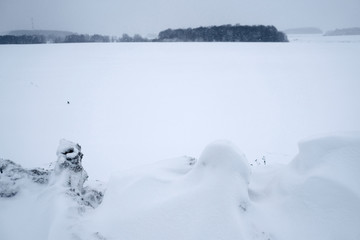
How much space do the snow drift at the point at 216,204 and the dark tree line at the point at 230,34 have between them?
5034 centimetres

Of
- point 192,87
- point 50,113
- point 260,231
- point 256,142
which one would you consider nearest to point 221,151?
point 260,231

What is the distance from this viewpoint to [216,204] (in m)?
2.60

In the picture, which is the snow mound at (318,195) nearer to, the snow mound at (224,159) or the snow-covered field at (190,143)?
the snow-covered field at (190,143)

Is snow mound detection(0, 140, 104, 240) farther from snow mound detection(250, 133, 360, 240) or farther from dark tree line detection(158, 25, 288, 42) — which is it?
dark tree line detection(158, 25, 288, 42)

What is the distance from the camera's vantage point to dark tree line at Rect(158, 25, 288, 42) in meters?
50.9

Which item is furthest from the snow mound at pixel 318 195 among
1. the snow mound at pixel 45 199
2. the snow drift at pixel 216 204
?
the snow mound at pixel 45 199

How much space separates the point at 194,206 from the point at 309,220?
106cm

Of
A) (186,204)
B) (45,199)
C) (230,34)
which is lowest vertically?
(45,199)

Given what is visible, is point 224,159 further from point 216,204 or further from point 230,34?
point 230,34

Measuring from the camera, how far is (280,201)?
288 centimetres

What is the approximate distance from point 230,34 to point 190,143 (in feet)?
157

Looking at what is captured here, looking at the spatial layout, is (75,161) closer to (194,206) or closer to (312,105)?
(194,206)

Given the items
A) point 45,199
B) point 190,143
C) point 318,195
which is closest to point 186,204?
point 318,195

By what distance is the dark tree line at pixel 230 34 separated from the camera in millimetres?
50906
